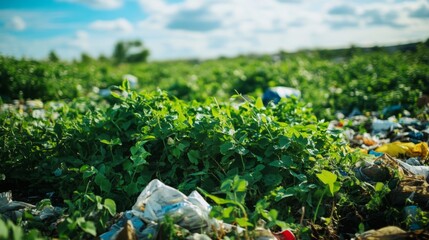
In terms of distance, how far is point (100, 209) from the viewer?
71.4 inches

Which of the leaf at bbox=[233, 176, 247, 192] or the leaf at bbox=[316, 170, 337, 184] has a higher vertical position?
the leaf at bbox=[233, 176, 247, 192]

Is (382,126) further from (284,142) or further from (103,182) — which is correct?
(103,182)

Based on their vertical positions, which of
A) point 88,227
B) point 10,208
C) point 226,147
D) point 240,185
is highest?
point 226,147

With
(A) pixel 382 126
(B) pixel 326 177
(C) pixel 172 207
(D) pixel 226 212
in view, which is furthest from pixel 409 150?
(C) pixel 172 207

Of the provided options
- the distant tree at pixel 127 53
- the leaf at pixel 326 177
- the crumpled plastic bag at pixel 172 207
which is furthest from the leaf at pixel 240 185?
the distant tree at pixel 127 53

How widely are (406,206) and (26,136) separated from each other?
2.92 meters

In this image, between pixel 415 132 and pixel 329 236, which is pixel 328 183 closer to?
pixel 329 236

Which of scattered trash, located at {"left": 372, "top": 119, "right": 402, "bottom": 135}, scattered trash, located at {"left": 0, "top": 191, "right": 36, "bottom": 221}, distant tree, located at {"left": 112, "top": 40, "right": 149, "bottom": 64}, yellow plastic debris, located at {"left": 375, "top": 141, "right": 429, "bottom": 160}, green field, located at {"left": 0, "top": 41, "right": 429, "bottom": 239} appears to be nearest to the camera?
green field, located at {"left": 0, "top": 41, "right": 429, "bottom": 239}

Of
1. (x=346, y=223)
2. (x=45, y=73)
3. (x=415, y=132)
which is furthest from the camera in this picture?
(x=45, y=73)

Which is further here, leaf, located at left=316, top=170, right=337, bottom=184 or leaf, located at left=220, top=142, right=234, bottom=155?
leaf, located at left=220, top=142, right=234, bottom=155

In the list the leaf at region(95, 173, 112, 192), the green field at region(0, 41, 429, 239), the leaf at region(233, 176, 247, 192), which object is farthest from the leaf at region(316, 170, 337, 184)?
the leaf at region(95, 173, 112, 192)

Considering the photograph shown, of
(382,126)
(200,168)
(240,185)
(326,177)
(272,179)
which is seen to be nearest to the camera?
(240,185)

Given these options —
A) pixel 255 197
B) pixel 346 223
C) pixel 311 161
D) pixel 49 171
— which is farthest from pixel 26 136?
pixel 346 223

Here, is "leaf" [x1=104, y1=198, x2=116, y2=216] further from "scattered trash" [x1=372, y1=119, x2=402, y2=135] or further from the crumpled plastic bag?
"scattered trash" [x1=372, y1=119, x2=402, y2=135]
